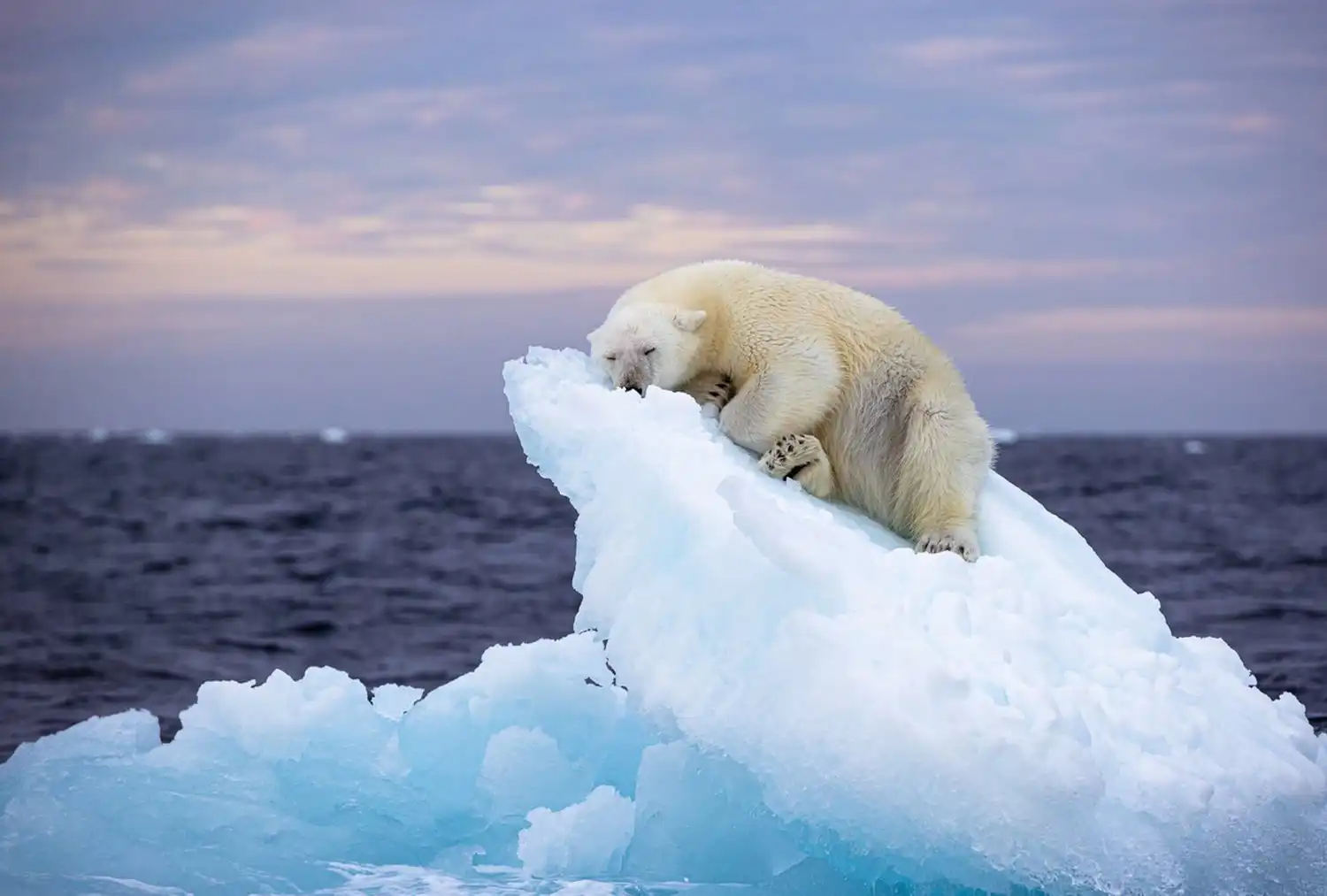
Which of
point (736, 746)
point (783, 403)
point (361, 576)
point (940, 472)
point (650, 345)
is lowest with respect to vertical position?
point (361, 576)

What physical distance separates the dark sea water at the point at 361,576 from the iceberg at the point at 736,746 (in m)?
4.17

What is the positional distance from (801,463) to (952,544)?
59cm

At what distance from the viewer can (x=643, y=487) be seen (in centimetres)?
445

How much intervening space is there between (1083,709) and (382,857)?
110 inches

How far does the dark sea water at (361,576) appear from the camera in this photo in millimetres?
12281

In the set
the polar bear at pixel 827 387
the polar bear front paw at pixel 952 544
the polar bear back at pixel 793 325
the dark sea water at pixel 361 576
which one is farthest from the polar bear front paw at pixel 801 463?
A: the dark sea water at pixel 361 576

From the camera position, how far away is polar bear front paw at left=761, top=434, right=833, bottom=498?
15.3 feet

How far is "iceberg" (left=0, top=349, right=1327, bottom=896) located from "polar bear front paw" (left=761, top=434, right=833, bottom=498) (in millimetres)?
81

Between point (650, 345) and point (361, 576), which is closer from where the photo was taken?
point (650, 345)

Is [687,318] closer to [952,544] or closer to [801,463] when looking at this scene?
[801,463]

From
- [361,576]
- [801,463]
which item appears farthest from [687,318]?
[361,576]

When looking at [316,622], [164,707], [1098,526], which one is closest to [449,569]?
[316,622]

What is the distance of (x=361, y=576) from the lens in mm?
19766

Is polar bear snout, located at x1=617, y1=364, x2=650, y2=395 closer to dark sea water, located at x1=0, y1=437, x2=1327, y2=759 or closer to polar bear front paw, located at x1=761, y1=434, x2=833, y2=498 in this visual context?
polar bear front paw, located at x1=761, y1=434, x2=833, y2=498
